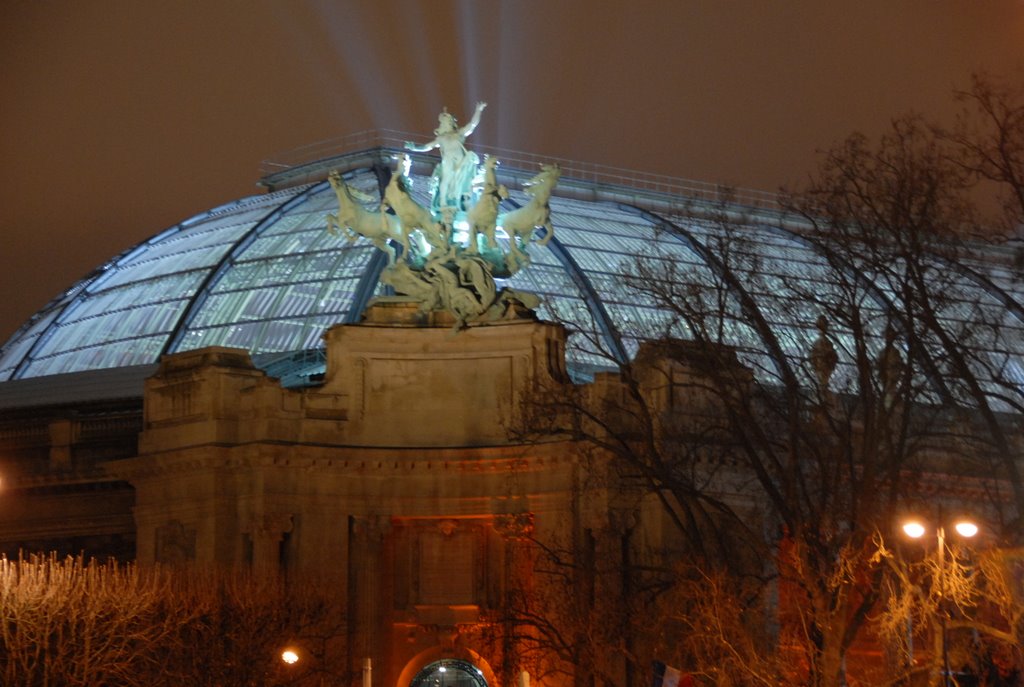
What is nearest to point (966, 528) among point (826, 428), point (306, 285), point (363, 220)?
point (826, 428)

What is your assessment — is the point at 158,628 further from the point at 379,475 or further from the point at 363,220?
the point at 363,220

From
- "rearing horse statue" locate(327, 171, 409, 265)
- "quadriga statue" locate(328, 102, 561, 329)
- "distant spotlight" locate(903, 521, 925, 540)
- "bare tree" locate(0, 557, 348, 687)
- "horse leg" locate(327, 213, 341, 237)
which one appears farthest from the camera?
"horse leg" locate(327, 213, 341, 237)

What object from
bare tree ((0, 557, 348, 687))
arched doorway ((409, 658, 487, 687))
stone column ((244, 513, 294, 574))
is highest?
stone column ((244, 513, 294, 574))

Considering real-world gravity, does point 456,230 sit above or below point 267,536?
above

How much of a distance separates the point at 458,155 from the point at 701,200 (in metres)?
21.0

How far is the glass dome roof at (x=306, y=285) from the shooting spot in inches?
2817

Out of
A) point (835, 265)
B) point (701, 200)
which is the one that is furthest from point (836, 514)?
→ point (701, 200)

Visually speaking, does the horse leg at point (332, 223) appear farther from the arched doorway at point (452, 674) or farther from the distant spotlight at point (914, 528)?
the distant spotlight at point (914, 528)

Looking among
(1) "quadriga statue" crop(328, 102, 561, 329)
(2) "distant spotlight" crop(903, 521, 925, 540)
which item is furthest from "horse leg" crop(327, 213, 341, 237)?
(2) "distant spotlight" crop(903, 521, 925, 540)

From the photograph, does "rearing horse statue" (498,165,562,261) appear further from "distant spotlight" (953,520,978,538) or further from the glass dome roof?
"distant spotlight" (953,520,978,538)

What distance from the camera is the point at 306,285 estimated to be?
7269cm

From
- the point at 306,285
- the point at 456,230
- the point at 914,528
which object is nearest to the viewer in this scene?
the point at 914,528

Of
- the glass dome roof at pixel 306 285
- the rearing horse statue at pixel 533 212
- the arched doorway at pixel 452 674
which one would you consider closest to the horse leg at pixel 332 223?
the glass dome roof at pixel 306 285

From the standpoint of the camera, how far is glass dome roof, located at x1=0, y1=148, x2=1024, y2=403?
7156 centimetres
